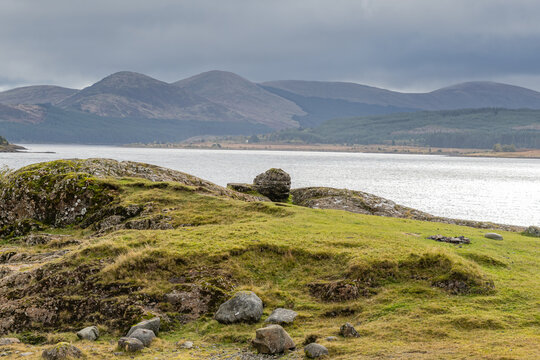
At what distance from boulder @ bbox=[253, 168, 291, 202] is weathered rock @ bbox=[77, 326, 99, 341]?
115ft

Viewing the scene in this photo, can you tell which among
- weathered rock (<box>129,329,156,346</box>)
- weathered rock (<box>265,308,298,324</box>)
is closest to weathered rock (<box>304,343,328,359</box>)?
weathered rock (<box>265,308,298,324</box>)

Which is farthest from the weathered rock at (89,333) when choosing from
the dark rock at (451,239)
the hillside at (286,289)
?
the dark rock at (451,239)

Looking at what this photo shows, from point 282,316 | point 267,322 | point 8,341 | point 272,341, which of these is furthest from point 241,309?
point 8,341

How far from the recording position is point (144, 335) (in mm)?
16094

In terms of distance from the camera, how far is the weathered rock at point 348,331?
49.9 feet

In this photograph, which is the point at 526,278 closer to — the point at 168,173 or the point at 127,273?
the point at 127,273

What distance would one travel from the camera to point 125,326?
17.5m

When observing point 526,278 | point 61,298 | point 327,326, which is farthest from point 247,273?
point 526,278

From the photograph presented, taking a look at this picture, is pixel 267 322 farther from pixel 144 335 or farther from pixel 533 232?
pixel 533 232

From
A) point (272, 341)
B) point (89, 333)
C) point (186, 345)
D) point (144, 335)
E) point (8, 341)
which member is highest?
point (272, 341)

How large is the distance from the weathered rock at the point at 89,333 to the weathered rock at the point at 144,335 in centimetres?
173

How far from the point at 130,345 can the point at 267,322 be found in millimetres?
5092

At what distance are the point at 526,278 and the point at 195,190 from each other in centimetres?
2565

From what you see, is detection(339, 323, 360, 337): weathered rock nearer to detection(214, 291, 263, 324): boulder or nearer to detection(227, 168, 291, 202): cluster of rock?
detection(214, 291, 263, 324): boulder
